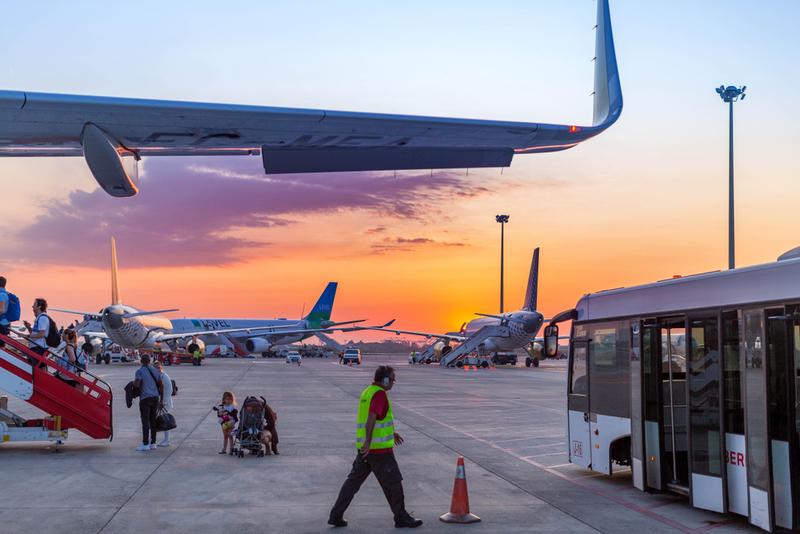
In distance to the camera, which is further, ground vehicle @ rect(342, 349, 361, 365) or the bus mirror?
ground vehicle @ rect(342, 349, 361, 365)

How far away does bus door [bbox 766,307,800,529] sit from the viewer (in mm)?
6965

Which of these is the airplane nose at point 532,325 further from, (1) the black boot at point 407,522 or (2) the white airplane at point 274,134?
(2) the white airplane at point 274,134

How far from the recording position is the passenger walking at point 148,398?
1288 centimetres

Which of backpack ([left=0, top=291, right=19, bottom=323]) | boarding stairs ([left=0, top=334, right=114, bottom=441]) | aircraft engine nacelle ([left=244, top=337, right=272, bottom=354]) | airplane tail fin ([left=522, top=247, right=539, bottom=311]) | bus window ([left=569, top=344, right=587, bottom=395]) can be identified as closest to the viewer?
bus window ([left=569, top=344, right=587, bottom=395])

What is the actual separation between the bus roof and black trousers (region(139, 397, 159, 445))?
27.5 feet

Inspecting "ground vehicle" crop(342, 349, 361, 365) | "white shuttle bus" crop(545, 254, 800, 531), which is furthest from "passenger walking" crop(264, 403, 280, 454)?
"ground vehicle" crop(342, 349, 361, 365)

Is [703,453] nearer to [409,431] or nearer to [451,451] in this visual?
[451,451]

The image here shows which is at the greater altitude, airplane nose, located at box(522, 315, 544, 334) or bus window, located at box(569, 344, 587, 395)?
airplane nose, located at box(522, 315, 544, 334)

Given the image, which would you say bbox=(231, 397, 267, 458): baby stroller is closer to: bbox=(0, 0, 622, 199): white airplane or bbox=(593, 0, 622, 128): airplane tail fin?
bbox=(0, 0, 622, 199): white airplane

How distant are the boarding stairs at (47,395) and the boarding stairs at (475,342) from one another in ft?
151

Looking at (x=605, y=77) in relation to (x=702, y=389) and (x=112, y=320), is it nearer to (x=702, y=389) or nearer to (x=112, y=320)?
(x=702, y=389)

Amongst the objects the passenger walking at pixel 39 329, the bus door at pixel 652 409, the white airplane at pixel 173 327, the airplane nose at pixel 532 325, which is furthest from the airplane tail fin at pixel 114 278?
the bus door at pixel 652 409


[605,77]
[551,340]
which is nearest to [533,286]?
[551,340]

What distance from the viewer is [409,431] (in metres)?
16.4
